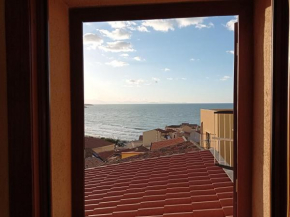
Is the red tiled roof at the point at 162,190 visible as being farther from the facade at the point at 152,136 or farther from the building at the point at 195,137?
the facade at the point at 152,136

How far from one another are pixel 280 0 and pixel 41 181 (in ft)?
3.67

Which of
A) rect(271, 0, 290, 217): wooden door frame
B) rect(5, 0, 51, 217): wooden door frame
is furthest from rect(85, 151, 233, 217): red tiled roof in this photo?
rect(5, 0, 51, 217): wooden door frame

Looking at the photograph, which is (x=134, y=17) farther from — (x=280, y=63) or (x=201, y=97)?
(x=201, y=97)

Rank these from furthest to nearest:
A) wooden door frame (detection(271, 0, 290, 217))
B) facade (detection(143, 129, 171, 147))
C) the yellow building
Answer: facade (detection(143, 129, 171, 147))
the yellow building
wooden door frame (detection(271, 0, 290, 217))

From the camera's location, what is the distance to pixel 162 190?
8.01 ft

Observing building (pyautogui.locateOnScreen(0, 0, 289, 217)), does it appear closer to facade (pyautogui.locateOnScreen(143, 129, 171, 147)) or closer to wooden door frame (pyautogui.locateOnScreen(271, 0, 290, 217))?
wooden door frame (pyautogui.locateOnScreen(271, 0, 290, 217))

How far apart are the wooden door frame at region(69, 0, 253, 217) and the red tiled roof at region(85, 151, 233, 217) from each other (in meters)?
0.45

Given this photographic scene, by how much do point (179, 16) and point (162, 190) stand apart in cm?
170

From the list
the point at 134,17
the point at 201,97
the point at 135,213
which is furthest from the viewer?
the point at 201,97

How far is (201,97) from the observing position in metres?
22.7

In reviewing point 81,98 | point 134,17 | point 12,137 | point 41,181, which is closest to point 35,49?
point 12,137

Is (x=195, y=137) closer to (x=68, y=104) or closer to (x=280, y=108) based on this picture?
(x=68, y=104)

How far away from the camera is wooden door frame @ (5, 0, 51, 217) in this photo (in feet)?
2.82

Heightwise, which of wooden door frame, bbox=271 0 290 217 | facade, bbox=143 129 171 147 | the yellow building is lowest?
facade, bbox=143 129 171 147
